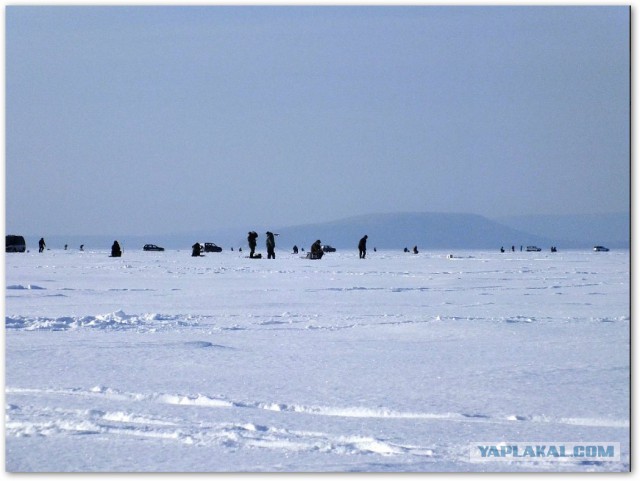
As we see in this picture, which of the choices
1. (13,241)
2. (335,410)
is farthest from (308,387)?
(13,241)

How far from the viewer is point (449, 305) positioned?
1102 cm

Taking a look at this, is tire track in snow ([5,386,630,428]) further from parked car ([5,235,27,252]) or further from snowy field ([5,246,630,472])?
parked car ([5,235,27,252])

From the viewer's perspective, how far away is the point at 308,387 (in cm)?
562

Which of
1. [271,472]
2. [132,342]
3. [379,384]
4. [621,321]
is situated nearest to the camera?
[271,472]

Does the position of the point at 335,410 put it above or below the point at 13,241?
below

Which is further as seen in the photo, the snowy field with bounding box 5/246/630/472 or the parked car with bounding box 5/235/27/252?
the parked car with bounding box 5/235/27/252

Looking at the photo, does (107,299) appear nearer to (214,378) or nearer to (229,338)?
(229,338)

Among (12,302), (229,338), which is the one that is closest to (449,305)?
(229,338)

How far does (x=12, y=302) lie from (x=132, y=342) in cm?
414

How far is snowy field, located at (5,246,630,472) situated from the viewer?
4512mm

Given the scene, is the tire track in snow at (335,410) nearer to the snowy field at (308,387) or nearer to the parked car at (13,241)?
the snowy field at (308,387)

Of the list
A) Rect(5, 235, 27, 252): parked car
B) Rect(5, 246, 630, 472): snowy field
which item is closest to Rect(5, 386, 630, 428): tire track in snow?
Rect(5, 246, 630, 472): snowy field

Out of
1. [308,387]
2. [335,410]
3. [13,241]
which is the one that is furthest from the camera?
[13,241]

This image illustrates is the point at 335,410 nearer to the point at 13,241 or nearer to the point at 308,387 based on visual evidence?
the point at 308,387
